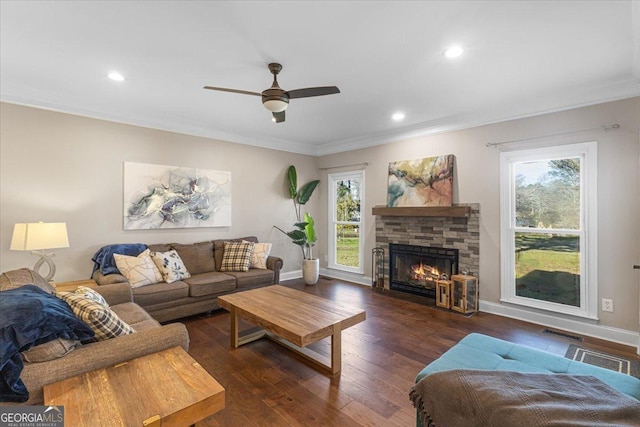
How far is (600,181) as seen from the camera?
10.4 ft

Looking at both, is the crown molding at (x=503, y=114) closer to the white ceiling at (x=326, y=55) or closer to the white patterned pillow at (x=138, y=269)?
the white ceiling at (x=326, y=55)

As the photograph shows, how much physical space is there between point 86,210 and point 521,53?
498 cm

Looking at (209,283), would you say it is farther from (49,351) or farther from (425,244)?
(425,244)

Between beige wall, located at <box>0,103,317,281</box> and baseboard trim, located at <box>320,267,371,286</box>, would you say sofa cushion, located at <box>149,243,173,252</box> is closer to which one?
beige wall, located at <box>0,103,317,281</box>

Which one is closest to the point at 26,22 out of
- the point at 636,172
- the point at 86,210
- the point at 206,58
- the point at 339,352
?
the point at 206,58

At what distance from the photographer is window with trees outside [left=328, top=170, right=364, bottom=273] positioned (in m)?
5.67

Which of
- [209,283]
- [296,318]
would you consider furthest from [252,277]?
[296,318]

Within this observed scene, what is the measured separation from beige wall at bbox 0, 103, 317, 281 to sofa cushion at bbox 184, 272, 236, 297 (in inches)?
34.3

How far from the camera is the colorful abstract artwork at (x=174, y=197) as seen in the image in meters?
4.05

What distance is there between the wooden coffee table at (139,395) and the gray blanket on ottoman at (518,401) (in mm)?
990

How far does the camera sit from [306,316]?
2.62m

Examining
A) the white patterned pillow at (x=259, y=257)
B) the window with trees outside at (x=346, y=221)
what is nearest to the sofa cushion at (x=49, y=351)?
the white patterned pillow at (x=259, y=257)

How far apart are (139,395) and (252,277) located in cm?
295

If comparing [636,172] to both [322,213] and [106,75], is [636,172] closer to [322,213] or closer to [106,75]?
[322,213]
